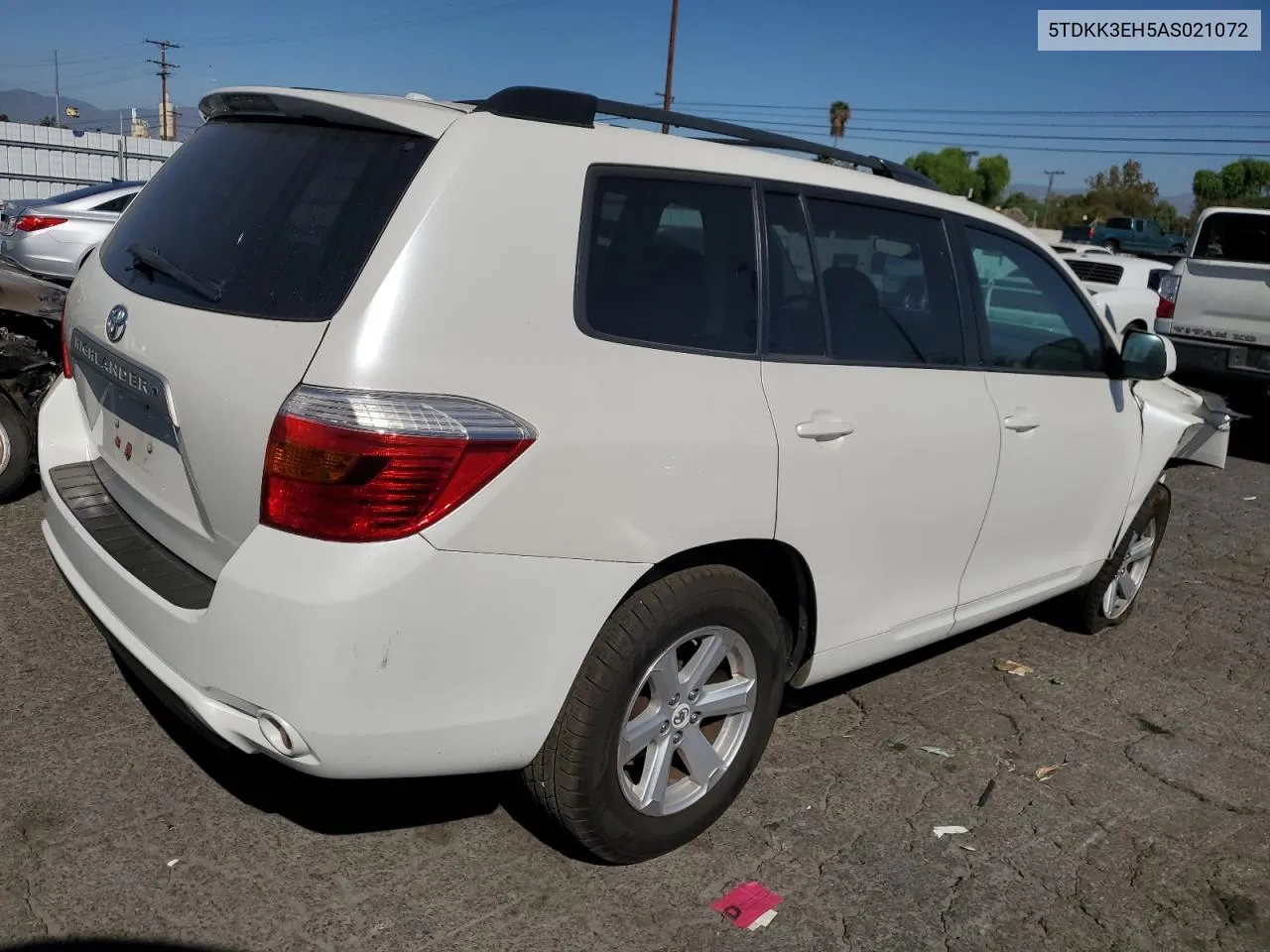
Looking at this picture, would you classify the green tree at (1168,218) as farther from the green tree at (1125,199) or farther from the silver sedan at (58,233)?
the silver sedan at (58,233)

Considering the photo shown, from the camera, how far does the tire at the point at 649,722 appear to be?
2.65 metres

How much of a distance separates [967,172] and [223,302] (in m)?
90.1

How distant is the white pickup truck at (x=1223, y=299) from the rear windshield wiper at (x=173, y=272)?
9.06 metres

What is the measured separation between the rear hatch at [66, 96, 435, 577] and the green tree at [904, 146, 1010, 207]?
8091cm

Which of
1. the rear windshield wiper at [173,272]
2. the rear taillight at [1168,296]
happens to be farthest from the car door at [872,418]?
the rear taillight at [1168,296]

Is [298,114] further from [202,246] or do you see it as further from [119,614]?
[119,614]

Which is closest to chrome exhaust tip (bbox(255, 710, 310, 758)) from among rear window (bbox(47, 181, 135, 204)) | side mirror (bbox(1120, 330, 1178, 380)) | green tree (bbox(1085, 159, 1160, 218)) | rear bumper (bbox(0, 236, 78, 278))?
side mirror (bbox(1120, 330, 1178, 380))

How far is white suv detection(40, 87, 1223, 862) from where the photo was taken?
2.32 metres

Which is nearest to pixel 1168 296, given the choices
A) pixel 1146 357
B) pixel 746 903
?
pixel 1146 357

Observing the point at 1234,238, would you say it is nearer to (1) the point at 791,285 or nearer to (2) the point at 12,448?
(1) the point at 791,285

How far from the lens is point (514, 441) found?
7.82 feet

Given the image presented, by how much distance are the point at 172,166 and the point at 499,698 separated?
1865mm

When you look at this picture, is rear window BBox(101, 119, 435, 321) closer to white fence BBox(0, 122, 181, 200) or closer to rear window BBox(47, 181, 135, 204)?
rear window BBox(47, 181, 135, 204)

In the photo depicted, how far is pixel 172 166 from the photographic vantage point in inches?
127
